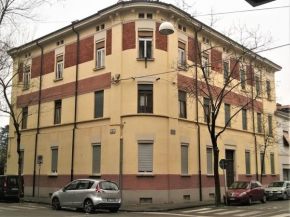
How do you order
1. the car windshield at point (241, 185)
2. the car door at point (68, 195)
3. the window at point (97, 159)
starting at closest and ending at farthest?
the car door at point (68, 195) < the car windshield at point (241, 185) < the window at point (97, 159)

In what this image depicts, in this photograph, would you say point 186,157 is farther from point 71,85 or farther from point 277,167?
point 277,167

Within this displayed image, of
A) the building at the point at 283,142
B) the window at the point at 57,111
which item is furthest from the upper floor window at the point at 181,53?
the building at the point at 283,142

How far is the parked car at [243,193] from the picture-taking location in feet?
69.6

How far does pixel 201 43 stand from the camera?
26125 millimetres

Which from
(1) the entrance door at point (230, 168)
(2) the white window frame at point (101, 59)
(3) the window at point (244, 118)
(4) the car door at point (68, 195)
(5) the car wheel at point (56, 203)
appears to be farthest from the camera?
(3) the window at point (244, 118)

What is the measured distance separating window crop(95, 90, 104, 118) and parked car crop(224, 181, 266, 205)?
951 cm

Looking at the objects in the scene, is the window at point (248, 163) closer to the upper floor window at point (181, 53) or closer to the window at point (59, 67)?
the upper floor window at point (181, 53)

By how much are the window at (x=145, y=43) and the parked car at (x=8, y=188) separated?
38.8ft

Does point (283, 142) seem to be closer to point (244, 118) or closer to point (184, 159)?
point (244, 118)

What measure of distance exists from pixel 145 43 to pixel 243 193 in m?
11.1

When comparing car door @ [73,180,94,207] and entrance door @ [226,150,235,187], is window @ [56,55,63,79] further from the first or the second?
entrance door @ [226,150,235,187]

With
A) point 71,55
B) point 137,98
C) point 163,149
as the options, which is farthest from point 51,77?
point 163,149

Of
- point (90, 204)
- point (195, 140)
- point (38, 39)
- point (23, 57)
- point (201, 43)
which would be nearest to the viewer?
point (90, 204)

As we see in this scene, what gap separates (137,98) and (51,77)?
359 inches
